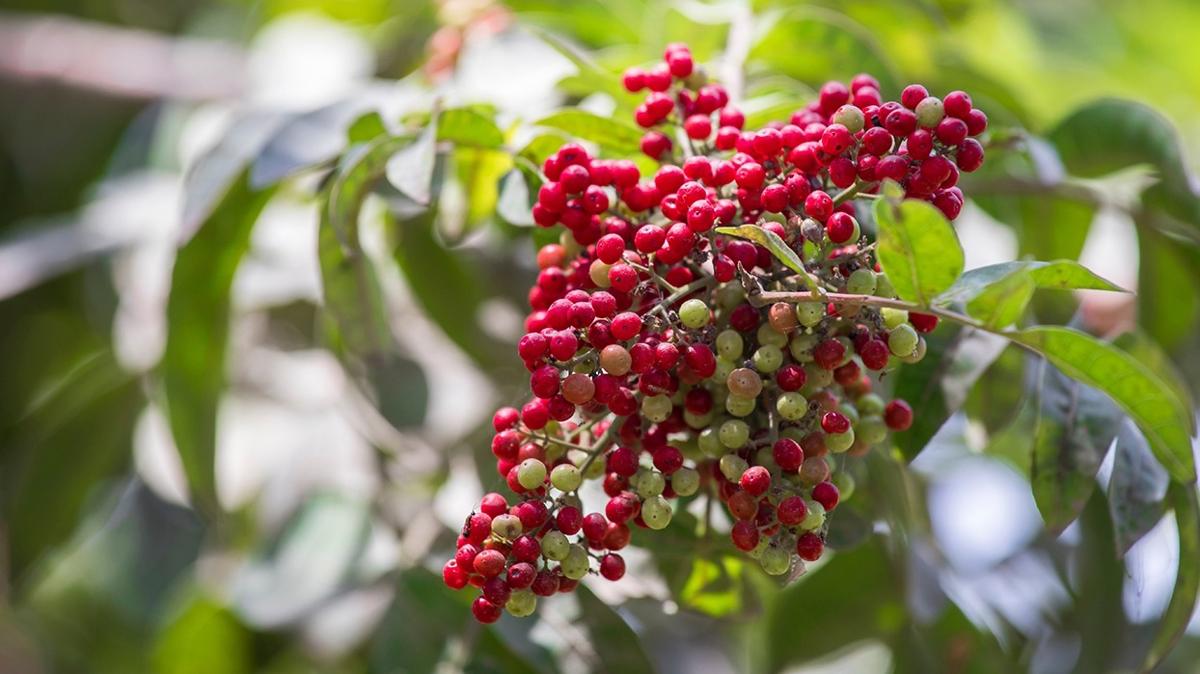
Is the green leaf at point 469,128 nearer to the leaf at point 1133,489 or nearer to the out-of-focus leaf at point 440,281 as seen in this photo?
the out-of-focus leaf at point 440,281

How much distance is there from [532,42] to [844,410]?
0.75 metres

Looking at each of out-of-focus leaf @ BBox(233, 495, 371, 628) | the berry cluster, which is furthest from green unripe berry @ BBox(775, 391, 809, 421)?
out-of-focus leaf @ BBox(233, 495, 371, 628)

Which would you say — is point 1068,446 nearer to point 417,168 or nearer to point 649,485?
point 649,485

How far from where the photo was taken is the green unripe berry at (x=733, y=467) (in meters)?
0.88

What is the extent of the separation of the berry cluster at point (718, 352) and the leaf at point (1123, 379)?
10cm

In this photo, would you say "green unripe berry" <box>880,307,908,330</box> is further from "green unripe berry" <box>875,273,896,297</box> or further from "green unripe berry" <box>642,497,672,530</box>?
"green unripe berry" <box>642,497,672,530</box>

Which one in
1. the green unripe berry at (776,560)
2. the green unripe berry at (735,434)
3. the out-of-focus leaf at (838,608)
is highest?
the green unripe berry at (735,434)

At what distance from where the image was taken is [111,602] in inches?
84.4

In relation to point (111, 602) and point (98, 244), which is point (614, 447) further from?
point (111, 602)

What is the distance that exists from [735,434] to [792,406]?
51 millimetres

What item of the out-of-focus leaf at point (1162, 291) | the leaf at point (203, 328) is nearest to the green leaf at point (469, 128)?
the leaf at point (203, 328)

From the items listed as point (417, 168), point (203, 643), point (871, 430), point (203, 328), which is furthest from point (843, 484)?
point (203, 643)

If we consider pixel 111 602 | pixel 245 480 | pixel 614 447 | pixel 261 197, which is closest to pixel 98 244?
pixel 245 480

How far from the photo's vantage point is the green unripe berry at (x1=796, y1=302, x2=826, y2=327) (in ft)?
2.77
